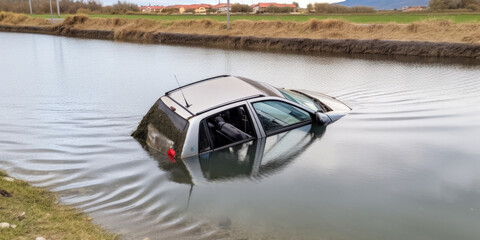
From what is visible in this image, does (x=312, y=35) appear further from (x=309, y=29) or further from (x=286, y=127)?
(x=286, y=127)

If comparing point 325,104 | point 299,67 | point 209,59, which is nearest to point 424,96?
point 325,104

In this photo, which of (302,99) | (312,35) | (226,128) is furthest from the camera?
(312,35)

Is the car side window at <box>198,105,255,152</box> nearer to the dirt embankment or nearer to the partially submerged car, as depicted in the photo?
the partially submerged car

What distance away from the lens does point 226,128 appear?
23.4 ft

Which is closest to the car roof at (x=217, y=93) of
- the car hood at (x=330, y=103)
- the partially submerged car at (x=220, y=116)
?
the partially submerged car at (x=220, y=116)

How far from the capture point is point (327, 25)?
28266mm

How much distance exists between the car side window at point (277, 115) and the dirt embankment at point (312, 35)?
15.3 metres

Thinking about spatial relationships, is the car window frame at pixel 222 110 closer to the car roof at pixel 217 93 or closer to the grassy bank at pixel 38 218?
the car roof at pixel 217 93

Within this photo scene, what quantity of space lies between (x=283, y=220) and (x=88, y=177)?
317 cm

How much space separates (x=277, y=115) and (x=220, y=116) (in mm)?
1102

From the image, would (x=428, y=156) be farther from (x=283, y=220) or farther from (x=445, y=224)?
(x=283, y=220)

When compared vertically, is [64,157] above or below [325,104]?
below

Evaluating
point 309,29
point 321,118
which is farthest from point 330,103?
point 309,29

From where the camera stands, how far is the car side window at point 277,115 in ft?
24.6
